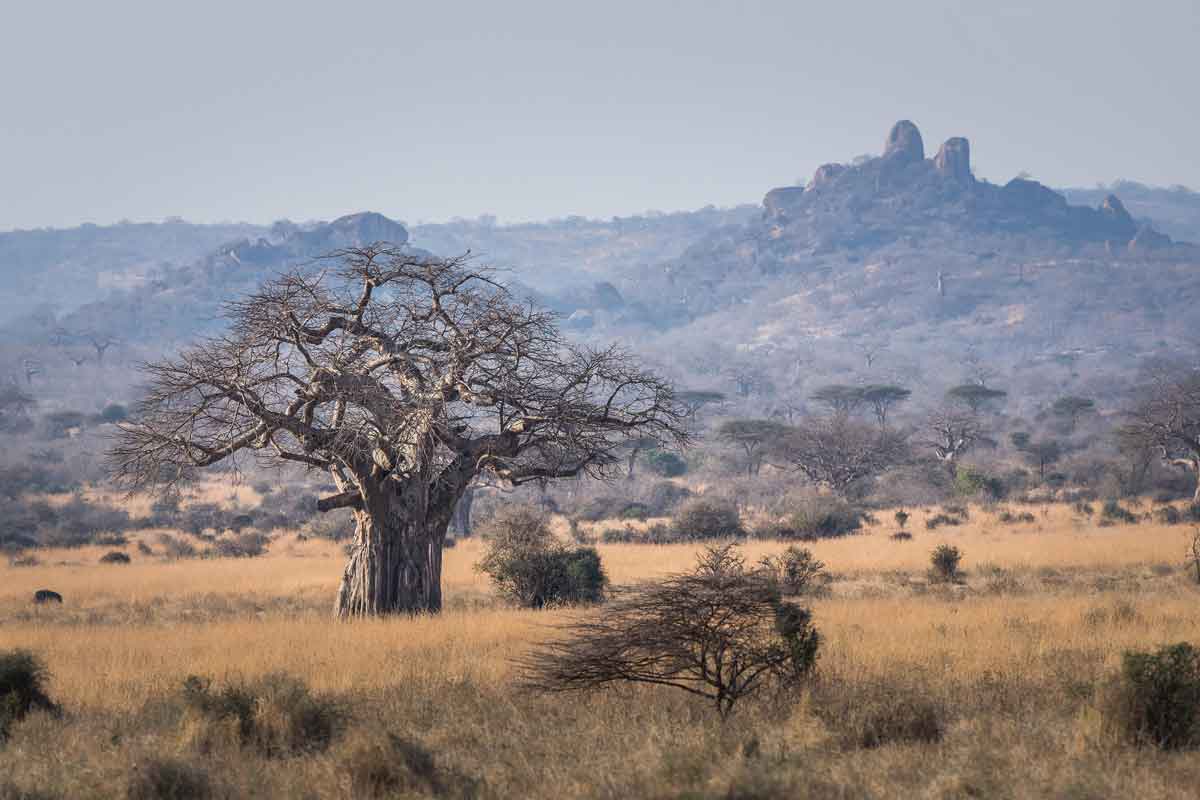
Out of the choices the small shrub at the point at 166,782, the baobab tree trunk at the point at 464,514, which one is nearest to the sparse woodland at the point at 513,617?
the small shrub at the point at 166,782

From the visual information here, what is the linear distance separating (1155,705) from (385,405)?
10597mm

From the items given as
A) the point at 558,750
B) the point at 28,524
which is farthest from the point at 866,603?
the point at 28,524

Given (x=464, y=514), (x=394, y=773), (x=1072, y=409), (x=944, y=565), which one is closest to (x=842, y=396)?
(x=1072, y=409)

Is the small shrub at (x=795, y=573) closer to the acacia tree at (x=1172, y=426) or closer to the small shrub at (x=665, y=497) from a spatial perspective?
the acacia tree at (x=1172, y=426)

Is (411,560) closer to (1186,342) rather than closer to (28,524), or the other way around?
(28,524)

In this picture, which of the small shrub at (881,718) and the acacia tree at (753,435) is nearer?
the small shrub at (881,718)

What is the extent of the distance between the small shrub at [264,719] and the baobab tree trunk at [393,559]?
291 inches

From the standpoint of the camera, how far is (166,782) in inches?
299

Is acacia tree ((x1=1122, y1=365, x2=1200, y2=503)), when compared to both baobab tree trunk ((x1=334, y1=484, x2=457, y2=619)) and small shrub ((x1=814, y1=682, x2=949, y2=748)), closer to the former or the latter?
baobab tree trunk ((x1=334, y1=484, x2=457, y2=619))

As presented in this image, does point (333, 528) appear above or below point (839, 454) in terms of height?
below

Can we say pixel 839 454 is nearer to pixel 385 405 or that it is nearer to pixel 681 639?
pixel 385 405

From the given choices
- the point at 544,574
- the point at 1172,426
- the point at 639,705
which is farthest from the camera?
the point at 1172,426

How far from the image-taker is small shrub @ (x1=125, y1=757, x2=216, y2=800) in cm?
751

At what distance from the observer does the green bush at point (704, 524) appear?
36.0 meters
